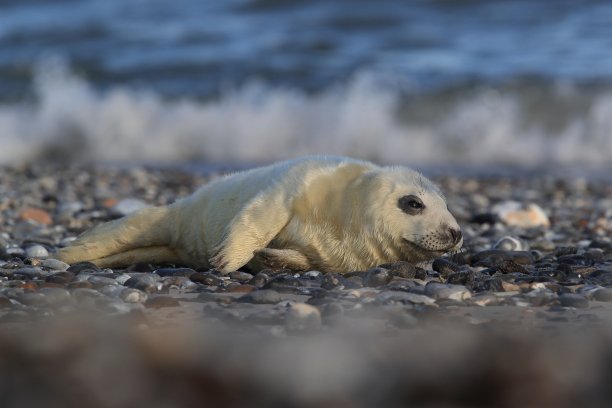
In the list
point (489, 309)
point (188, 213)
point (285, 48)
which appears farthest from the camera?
point (285, 48)

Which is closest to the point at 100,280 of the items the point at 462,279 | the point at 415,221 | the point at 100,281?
the point at 100,281

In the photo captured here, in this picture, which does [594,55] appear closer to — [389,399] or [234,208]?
[234,208]

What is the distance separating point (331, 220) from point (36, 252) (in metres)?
A: 1.59

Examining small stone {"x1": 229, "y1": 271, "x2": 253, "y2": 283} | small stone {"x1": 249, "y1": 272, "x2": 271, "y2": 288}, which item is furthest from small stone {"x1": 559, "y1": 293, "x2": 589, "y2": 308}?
small stone {"x1": 229, "y1": 271, "x2": 253, "y2": 283}

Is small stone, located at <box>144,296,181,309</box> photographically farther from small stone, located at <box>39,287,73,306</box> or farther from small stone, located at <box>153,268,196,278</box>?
small stone, located at <box>153,268,196,278</box>

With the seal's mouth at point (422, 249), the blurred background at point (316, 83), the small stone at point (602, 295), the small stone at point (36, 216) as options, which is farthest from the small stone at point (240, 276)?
the blurred background at point (316, 83)

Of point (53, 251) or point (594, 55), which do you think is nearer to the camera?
point (53, 251)

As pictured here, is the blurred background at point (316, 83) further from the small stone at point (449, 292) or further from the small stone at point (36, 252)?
the small stone at point (449, 292)

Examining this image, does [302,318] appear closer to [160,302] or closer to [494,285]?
[160,302]

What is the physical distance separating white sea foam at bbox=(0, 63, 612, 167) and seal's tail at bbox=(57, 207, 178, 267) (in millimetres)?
8921

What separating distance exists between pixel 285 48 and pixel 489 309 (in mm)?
14825

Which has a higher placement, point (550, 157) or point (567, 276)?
point (567, 276)

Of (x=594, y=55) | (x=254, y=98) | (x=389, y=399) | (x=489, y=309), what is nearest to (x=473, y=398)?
(x=389, y=399)

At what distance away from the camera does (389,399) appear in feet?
7.02
